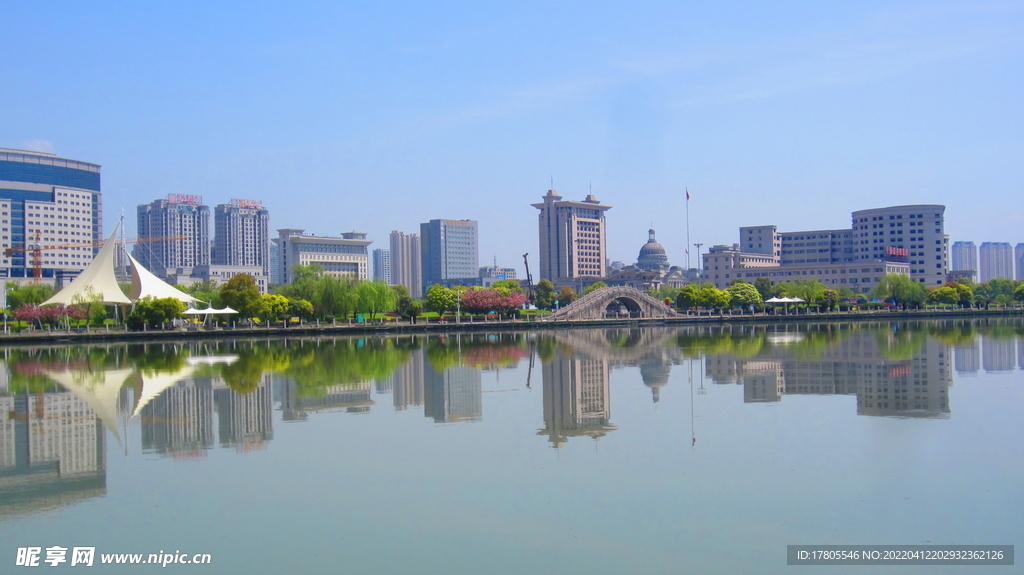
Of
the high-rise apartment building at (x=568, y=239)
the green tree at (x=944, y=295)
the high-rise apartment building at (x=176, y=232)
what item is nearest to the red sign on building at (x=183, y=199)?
the high-rise apartment building at (x=176, y=232)

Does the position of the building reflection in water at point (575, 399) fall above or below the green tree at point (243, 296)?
below

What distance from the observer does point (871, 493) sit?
36.4ft

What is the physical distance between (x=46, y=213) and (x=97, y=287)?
89919mm

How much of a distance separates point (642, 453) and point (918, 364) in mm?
17779

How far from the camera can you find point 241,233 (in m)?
182

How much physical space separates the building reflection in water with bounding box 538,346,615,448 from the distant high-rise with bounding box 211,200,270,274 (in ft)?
517

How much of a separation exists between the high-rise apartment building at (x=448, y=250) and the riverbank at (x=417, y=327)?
11784cm

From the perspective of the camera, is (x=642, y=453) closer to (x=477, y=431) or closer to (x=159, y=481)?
(x=477, y=431)

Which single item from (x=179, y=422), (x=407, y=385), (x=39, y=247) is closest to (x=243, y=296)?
(x=407, y=385)

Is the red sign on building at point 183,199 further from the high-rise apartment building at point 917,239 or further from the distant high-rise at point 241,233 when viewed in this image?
the high-rise apartment building at point 917,239

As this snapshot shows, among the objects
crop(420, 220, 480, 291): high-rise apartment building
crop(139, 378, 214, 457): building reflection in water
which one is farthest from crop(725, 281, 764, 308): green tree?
crop(420, 220, 480, 291): high-rise apartment building

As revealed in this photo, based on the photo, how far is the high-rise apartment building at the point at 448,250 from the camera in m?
192

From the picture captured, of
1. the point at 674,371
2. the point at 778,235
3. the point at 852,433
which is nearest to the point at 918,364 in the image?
the point at 674,371

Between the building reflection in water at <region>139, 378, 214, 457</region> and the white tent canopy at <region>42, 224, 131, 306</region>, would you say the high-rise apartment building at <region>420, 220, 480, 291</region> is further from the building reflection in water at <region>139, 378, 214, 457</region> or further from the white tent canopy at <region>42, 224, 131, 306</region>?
the building reflection in water at <region>139, 378, 214, 457</region>
